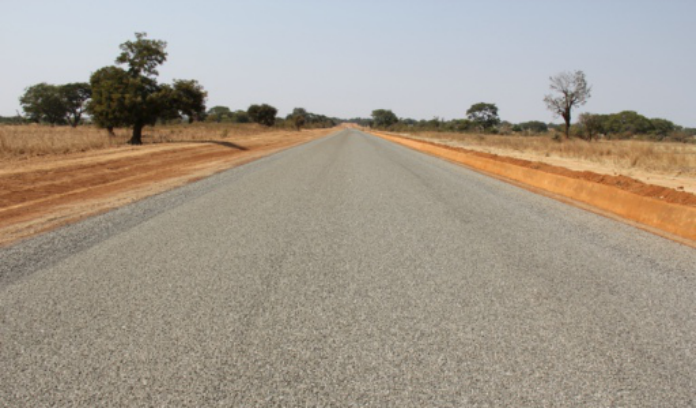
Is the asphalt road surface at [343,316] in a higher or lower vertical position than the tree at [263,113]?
lower

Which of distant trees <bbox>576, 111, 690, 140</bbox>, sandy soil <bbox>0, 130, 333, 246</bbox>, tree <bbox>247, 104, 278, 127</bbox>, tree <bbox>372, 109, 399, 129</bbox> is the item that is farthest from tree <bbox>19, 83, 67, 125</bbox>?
tree <bbox>372, 109, 399, 129</bbox>

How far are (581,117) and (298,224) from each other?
4871 cm

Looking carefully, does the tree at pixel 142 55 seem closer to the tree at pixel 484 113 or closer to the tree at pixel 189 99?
the tree at pixel 189 99

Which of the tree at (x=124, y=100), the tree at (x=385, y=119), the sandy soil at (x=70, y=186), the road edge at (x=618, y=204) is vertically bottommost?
the sandy soil at (x=70, y=186)

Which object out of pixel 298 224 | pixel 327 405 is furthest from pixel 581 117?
pixel 327 405

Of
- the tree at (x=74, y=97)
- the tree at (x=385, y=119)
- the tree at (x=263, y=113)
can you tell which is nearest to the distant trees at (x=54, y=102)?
the tree at (x=74, y=97)

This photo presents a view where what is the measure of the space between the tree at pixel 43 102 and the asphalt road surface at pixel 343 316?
270 ft

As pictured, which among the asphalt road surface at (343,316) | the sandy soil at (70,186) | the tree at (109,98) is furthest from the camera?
the tree at (109,98)

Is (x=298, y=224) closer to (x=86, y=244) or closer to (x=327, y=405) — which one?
(x=86, y=244)

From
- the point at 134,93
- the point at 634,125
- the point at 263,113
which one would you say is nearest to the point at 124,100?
the point at 134,93

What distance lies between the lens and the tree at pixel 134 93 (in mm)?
27391

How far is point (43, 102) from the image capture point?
73312 millimetres

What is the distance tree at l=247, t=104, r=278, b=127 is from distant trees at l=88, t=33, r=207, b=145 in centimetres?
8085

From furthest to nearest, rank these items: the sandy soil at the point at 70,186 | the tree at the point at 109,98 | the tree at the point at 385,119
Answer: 1. the tree at the point at 385,119
2. the tree at the point at 109,98
3. the sandy soil at the point at 70,186
